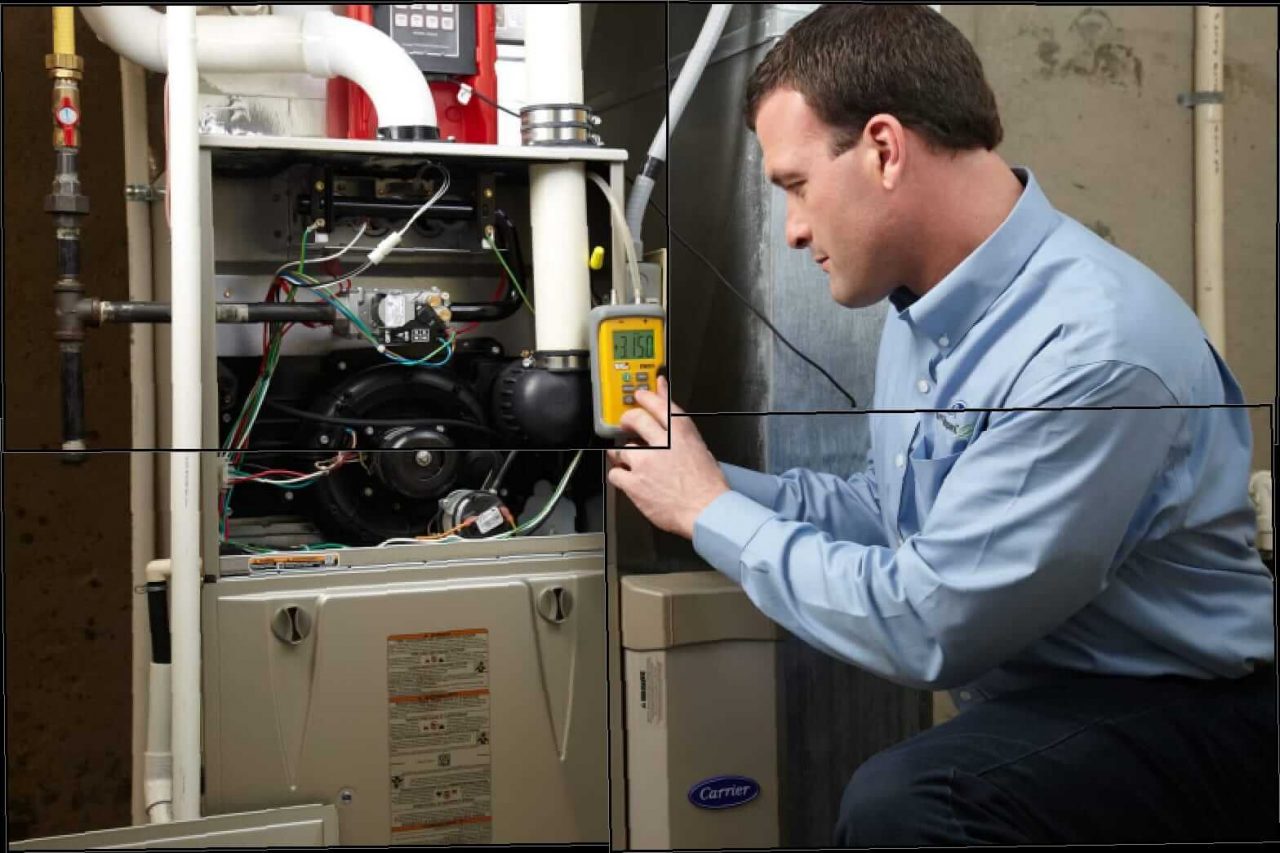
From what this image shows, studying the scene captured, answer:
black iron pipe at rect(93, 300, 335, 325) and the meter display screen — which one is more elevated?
black iron pipe at rect(93, 300, 335, 325)

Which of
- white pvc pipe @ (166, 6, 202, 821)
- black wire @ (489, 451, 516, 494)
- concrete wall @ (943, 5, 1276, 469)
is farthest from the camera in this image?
concrete wall @ (943, 5, 1276, 469)

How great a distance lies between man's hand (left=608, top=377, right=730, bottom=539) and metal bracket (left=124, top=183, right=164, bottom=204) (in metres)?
0.62

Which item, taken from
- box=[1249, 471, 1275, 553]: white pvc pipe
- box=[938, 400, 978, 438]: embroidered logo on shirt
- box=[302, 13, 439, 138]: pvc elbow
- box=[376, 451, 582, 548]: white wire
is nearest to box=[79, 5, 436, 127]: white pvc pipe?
box=[302, 13, 439, 138]: pvc elbow

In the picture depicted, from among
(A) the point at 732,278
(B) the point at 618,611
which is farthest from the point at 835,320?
(B) the point at 618,611

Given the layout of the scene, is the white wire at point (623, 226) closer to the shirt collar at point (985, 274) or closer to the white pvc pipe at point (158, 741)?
the shirt collar at point (985, 274)

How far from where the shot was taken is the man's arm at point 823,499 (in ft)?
4.54

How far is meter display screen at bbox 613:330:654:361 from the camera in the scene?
1308 mm

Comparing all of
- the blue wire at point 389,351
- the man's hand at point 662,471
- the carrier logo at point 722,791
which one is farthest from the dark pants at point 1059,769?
the blue wire at point 389,351

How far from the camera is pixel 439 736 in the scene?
1.32m

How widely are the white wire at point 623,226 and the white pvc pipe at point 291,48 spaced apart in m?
0.20

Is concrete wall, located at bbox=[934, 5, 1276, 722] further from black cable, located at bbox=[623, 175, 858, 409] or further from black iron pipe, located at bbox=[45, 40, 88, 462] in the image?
black iron pipe, located at bbox=[45, 40, 88, 462]

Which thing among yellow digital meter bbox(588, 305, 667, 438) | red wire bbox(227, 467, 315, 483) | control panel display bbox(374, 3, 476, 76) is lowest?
red wire bbox(227, 467, 315, 483)

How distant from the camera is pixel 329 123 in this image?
55.2 inches

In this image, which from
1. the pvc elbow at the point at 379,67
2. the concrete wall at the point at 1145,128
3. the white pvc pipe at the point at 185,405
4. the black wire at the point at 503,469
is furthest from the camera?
the concrete wall at the point at 1145,128
